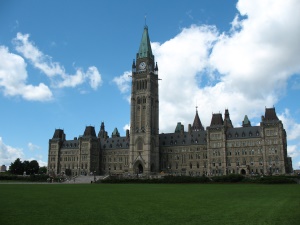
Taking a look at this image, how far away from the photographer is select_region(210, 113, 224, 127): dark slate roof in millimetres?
122919

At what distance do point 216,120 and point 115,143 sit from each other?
48300 millimetres

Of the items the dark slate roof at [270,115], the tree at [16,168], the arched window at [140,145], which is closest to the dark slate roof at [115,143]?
the arched window at [140,145]

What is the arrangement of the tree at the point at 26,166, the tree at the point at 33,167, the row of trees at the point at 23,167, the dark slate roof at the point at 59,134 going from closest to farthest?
1. the row of trees at the point at 23,167
2. the tree at the point at 26,166
3. the tree at the point at 33,167
4. the dark slate roof at the point at 59,134

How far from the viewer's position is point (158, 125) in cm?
13600

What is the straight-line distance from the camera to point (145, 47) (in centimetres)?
14112

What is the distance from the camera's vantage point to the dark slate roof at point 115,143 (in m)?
148

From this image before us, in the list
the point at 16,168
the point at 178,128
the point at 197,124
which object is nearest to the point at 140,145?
the point at 178,128

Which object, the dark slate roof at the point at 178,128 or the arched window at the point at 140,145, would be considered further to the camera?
the dark slate roof at the point at 178,128

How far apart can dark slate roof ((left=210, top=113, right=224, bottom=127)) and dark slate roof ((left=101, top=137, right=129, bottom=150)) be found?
4011 cm

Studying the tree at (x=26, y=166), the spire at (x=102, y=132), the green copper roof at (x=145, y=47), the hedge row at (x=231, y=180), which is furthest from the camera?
the spire at (x=102, y=132)

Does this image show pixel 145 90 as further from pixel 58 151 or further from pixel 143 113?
pixel 58 151

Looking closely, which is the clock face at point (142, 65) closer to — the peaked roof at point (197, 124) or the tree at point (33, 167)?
the peaked roof at point (197, 124)

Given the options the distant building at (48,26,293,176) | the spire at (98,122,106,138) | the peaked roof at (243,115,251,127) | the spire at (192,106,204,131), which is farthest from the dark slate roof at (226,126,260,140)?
the spire at (98,122,106,138)

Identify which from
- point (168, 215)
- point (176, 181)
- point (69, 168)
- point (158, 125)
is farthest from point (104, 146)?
point (168, 215)
